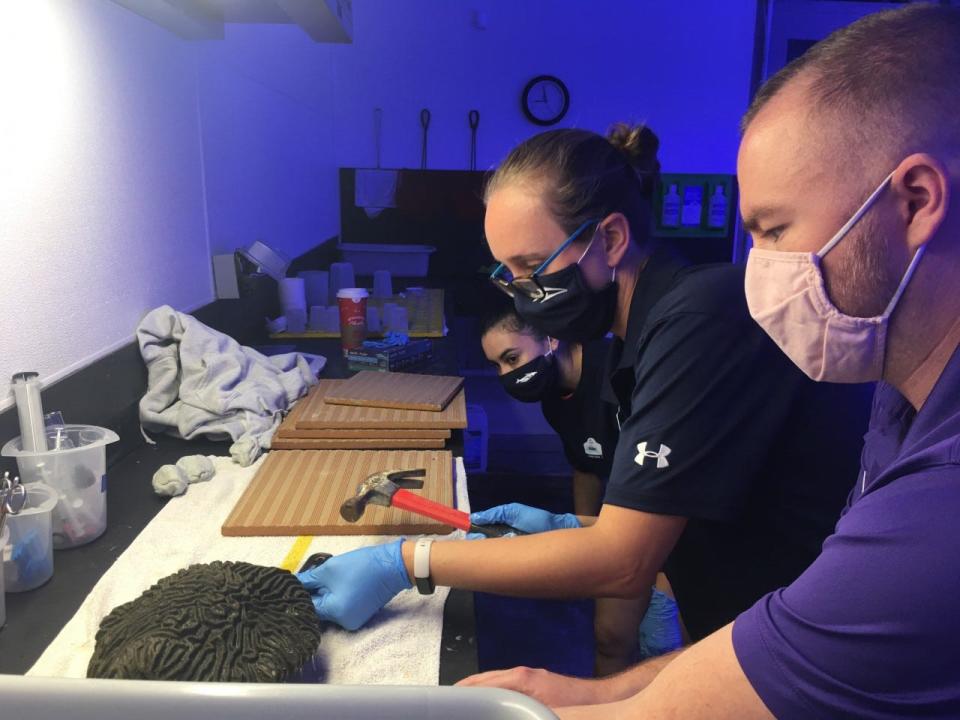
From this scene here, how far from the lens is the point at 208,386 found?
1575 mm

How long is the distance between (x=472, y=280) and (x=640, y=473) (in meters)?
2.99

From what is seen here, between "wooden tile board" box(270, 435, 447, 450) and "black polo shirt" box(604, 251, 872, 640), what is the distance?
1.87ft

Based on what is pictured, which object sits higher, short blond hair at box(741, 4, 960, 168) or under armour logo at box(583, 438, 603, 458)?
short blond hair at box(741, 4, 960, 168)

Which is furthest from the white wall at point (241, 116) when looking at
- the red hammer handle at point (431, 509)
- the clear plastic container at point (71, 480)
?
the red hammer handle at point (431, 509)

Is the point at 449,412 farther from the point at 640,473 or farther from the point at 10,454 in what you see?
the point at 10,454

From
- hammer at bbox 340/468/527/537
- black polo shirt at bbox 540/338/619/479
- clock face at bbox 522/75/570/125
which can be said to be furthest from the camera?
clock face at bbox 522/75/570/125

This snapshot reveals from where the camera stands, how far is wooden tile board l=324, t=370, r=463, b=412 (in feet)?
5.35

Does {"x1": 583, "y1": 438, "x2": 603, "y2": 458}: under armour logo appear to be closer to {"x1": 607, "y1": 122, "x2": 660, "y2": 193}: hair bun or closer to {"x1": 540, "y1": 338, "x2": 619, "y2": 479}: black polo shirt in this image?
{"x1": 540, "y1": 338, "x2": 619, "y2": 479}: black polo shirt

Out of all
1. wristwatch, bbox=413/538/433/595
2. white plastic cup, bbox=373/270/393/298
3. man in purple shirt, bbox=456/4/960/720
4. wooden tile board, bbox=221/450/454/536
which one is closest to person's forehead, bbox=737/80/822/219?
man in purple shirt, bbox=456/4/960/720

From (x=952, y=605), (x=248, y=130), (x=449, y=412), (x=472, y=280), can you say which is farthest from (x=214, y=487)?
(x=472, y=280)

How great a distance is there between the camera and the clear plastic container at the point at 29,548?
2.89 feet

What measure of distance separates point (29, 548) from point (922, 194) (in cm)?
105

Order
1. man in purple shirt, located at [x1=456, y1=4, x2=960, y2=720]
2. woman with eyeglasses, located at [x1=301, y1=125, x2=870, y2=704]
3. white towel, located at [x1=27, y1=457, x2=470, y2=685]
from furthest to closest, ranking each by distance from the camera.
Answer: woman with eyeglasses, located at [x1=301, y1=125, x2=870, y2=704] → white towel, located at [x1=27, y1=457, x2=470, y2=685] → man in purple shirt, located at [x1=456, y1=4, x2=960, y2=720]

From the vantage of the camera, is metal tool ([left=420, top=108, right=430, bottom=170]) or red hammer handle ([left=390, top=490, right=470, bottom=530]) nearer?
red hammer handle ([left=390, top=490, right=470, bottom=530])
